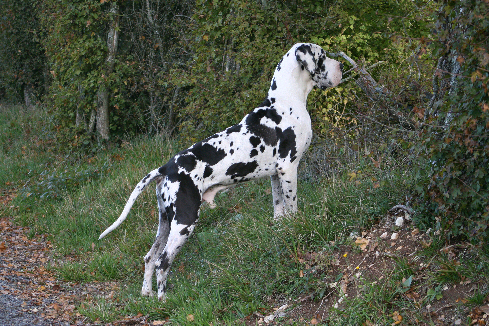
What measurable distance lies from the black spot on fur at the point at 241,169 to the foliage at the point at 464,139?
1.90 m

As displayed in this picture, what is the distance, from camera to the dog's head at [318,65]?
5.63 m

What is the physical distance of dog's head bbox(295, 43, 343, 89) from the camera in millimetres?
5629

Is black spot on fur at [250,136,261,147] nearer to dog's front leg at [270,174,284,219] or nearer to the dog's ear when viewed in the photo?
dog's front leg at [270,174,284,219]

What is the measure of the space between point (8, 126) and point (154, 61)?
630 cm

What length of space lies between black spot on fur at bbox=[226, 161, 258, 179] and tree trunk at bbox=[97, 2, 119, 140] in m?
7.29

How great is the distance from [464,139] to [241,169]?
7.94 ft

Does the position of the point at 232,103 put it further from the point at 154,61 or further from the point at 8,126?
the point at 8,126

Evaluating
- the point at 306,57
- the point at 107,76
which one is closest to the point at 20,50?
the point at 107,76

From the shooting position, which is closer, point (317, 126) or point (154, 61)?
point (317, 126)

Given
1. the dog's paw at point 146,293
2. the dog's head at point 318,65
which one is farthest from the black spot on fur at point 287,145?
the dog's paw at point 146,293

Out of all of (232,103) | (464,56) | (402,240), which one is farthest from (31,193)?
(464,56)

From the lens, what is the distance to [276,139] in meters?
5.48

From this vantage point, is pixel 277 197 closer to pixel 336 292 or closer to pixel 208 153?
pixel 208 153

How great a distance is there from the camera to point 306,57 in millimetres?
5617
